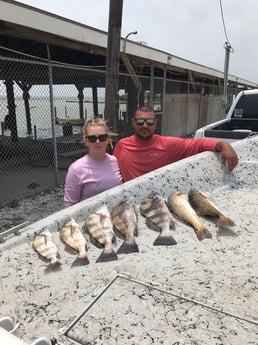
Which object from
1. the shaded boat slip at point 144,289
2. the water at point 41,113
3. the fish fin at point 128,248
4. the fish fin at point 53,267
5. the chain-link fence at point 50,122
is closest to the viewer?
the shaded boat slip at point 144,289

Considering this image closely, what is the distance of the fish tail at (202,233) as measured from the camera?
1.81m

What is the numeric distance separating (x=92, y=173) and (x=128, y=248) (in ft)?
4.06

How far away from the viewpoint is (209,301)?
1.33m

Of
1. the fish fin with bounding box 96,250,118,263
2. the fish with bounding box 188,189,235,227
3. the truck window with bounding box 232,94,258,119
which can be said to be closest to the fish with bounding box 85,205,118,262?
the fish fin with bounding box 96,250,118,263

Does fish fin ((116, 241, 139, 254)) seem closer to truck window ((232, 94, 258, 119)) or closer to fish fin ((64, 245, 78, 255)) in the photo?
fish fin ((64, 245, 78, 255))

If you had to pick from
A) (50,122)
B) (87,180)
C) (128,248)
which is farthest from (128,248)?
(50,122)

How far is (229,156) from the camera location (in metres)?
2.70

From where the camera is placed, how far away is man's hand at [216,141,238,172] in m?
2.70

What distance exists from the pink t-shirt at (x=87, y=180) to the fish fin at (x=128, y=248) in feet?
3.68

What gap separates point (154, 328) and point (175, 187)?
4.48ft

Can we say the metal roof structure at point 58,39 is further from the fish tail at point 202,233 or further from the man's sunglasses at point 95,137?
the fish tail at point 202,233

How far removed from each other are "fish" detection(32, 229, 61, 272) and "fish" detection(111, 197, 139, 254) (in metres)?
0.31

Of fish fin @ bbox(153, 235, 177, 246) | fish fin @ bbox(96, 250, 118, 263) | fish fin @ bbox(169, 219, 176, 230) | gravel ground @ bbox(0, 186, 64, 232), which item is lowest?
gravel ground @ bbox(0, 186, 64, 232)

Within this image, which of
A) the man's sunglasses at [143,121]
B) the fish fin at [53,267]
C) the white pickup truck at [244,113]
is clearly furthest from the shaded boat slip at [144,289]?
the white pickup truck at [244,113]
